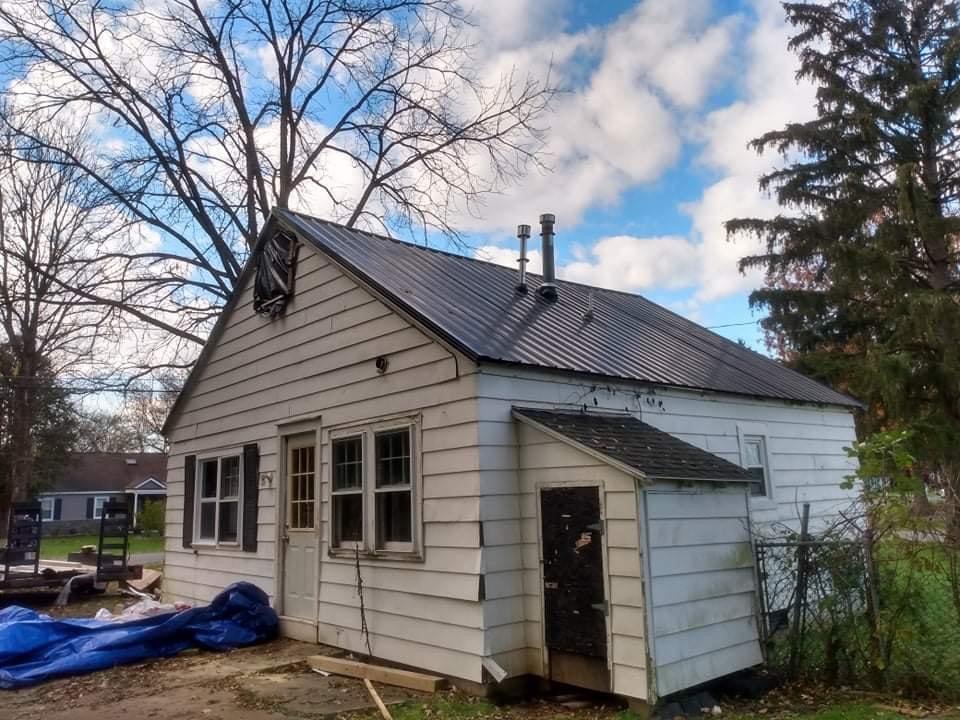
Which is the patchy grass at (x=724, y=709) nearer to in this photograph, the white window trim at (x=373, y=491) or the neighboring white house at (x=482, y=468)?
the neighboring white house at (x=482, y=468)

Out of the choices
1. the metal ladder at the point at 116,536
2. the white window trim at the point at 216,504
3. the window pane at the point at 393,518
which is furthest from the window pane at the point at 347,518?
the metal ladder at the point at 116,536

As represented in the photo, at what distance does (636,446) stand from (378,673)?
3.30 m

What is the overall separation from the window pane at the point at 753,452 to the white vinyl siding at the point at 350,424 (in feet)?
15.9

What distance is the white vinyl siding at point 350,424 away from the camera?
6.63 meters

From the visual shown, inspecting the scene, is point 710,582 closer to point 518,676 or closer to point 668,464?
point 668,464

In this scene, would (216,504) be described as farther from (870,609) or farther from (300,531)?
(870,609)

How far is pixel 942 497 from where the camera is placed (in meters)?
6.70

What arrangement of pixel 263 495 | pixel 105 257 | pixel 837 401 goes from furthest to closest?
pixel 105 257 → pixel 837 401 → pixel 263 495

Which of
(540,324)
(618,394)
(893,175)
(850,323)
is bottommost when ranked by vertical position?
(618,394)

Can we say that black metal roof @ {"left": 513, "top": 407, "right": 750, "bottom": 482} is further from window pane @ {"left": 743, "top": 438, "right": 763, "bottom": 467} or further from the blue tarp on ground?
the blue tarp on ground

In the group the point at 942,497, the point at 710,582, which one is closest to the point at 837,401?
the point at 942,497

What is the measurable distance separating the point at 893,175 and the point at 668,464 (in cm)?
1727

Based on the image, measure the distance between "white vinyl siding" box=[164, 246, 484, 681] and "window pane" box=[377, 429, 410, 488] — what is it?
0.84ft

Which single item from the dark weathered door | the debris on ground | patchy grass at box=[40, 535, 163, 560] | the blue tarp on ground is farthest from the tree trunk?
the dark weathered door
